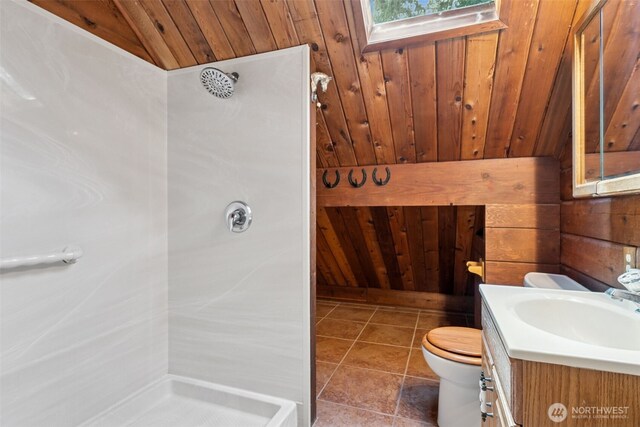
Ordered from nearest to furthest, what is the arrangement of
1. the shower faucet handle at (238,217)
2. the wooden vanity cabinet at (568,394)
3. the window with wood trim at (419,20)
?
the wooden vanity cabinet at (568,394) → the window with wood trim at (419,20) → the shower faucet handle at (238,217)

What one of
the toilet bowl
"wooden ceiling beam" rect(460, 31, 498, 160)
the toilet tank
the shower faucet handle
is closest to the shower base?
the toilet bowl

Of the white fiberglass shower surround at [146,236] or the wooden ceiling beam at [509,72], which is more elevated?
the wooden ceiling beam at [509,72]

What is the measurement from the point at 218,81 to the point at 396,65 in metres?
0.86

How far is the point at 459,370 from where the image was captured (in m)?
1.35

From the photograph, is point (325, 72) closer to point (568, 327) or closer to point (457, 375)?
point (568, 327)

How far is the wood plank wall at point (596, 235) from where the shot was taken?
1.07 m

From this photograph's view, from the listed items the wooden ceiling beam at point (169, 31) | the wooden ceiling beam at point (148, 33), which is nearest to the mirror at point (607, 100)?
the wooden ceiling beam at point (169, 31)

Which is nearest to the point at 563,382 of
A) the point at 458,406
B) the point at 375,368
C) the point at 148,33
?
the point at 458,406

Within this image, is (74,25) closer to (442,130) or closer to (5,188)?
(5,188)

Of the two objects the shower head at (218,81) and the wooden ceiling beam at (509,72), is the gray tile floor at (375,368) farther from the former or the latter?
the shower head at (218,81)

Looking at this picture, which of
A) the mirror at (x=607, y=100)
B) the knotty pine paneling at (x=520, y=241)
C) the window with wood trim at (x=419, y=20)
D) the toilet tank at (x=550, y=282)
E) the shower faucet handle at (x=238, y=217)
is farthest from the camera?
the knotty pine paneling at (x=520, y=241)

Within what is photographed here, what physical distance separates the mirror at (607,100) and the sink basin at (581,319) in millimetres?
387

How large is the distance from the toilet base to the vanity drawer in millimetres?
490

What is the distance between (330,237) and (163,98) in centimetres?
170
